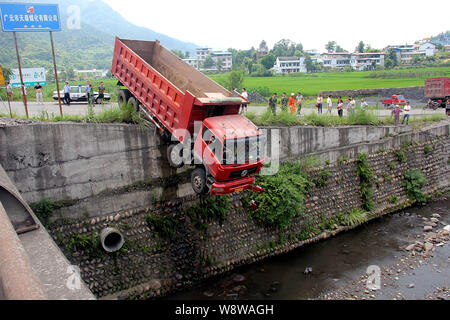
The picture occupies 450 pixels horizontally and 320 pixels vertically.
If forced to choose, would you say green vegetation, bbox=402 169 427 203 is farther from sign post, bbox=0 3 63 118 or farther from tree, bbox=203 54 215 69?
tree, bbox=203 54 215 69

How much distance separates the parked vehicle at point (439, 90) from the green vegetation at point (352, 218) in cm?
1941

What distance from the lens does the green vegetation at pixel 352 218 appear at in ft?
48.2

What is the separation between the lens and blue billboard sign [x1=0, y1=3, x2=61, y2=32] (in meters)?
10.7

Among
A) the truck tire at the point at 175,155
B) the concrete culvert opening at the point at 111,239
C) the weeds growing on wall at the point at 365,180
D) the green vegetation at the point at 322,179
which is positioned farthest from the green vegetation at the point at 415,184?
the concrete culvert opening at the point at 111,239

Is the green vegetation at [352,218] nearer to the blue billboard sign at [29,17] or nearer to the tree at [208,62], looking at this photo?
the blue billboard sign at [29,17]

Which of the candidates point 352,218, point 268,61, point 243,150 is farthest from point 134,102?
point 268,61

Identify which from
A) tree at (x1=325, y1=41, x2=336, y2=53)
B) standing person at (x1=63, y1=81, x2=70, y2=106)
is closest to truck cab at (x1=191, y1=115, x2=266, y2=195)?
standing person at (x1=63, y1=81, x2=70, y2=106)

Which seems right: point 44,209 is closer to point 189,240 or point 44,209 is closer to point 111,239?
point 111,239

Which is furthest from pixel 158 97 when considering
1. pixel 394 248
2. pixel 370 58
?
pixel 370 58

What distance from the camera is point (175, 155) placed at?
10.6 metres

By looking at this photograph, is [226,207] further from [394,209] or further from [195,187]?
[394,209]

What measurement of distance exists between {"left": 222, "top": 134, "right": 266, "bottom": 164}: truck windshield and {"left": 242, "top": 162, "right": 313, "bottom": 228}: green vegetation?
3.08 m

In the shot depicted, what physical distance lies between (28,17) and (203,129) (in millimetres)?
6873

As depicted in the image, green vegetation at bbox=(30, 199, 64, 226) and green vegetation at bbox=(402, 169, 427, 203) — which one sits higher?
green vegetation at bbox=(30, 199, 64, 226)
